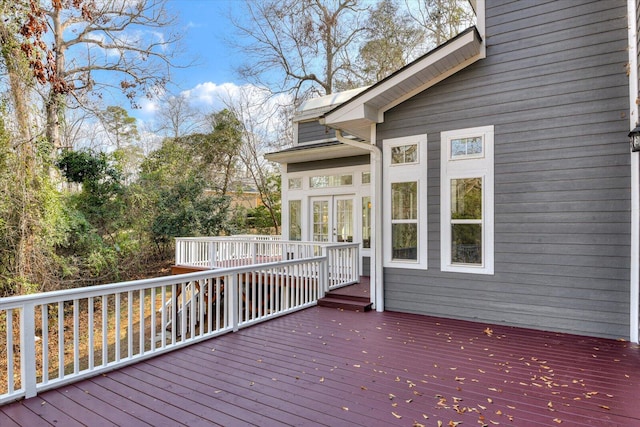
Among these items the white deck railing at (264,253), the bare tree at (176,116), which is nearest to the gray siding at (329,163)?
the white deck railing at (264,253)

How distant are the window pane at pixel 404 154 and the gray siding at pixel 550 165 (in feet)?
0.95

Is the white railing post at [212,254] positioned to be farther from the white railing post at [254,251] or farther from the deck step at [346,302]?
the deck step at [346,302]

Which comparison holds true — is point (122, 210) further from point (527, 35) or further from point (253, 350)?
point (527, 35)

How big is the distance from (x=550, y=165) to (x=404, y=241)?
221cm

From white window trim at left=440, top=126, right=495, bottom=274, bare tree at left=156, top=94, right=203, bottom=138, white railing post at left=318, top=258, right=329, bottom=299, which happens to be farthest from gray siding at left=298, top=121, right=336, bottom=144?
bare tree at left=156, top=94, right=203, bottom=138

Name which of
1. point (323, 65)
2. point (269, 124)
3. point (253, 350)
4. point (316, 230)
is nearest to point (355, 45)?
point (323, 65)

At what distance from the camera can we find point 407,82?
5.22 m

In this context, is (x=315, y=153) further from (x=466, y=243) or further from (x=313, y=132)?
(x=466, y=243)

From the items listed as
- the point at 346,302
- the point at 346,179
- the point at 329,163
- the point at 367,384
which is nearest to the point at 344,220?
the point at 346,179

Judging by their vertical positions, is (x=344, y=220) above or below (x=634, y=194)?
below

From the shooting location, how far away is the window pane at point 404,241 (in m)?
5.52

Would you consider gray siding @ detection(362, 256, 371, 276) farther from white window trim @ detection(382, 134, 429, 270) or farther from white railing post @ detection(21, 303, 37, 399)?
white railing post @ detection(21, 303, 37, 399)

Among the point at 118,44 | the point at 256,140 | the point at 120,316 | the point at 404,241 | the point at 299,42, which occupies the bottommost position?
the point at 120,316

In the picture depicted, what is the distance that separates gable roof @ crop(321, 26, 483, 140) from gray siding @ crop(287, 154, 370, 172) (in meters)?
2.57
